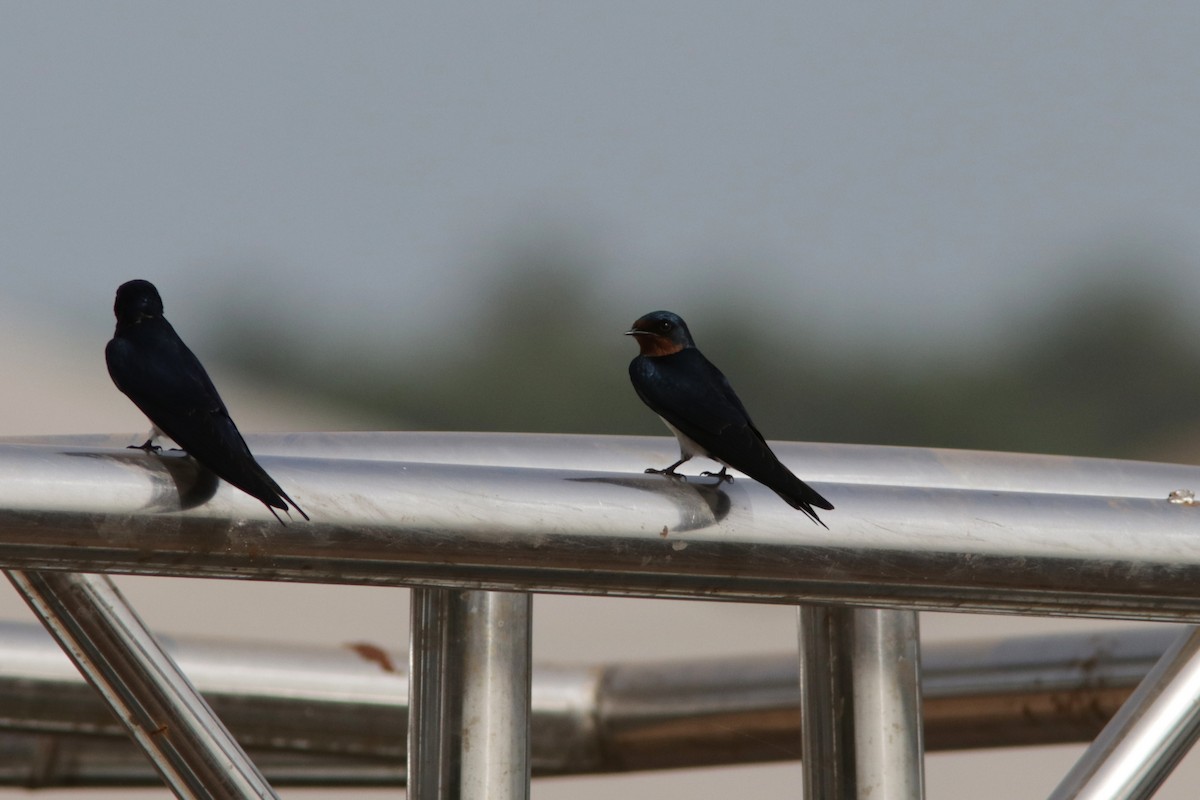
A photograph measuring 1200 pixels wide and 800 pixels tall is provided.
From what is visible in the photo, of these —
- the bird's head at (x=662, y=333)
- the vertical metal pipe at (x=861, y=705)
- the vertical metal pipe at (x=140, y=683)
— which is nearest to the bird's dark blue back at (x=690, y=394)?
the bird's head at (x=662, y=333)

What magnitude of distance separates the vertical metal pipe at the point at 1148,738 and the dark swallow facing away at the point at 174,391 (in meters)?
0.70

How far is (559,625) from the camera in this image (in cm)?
1611

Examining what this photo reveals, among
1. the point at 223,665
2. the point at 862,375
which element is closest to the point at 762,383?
the point at 862,375

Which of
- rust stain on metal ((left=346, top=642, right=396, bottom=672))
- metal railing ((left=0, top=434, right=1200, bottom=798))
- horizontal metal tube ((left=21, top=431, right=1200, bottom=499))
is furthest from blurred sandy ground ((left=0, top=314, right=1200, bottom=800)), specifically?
metal railing ((left=0, top=434, right=1200, bottom=798))

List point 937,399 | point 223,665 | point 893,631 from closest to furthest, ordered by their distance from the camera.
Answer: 1. point 893,631
2. point 223,665
3. point 937,399

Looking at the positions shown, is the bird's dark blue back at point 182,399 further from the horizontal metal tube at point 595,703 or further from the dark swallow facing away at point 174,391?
the horizontal metal tube at point 595,703

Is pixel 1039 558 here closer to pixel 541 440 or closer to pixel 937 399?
pixel 541 440

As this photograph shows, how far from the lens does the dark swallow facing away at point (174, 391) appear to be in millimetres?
1211

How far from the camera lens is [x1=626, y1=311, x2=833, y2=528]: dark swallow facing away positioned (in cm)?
157

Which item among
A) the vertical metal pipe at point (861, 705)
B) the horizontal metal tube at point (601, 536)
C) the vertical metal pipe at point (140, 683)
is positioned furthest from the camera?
the vertical metal pipe at point (861, 705)

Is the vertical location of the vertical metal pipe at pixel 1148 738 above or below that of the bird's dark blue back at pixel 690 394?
below

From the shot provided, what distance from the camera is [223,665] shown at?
2146mm

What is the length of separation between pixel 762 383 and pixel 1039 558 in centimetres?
4116

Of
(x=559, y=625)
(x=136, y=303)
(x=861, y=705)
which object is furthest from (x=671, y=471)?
(x=559, y=625)
